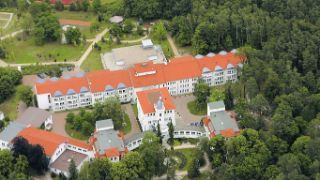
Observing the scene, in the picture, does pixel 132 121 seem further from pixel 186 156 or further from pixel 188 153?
pixel 186 156

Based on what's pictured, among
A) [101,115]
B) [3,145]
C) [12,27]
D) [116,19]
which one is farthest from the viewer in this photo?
[12,27]

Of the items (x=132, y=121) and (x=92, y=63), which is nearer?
(x=132, y=121)

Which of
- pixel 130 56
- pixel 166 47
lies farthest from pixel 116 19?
pixel 130 56

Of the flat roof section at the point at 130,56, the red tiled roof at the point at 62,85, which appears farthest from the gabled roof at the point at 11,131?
the flat roof section at the point at 130,56

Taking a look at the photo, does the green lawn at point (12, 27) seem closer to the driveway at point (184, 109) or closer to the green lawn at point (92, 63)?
the green lawn at point (92, 63)

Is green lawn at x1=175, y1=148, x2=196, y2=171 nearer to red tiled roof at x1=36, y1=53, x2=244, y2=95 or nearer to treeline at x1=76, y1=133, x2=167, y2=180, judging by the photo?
treeline at x1=76, y1=133, x2=167, y2=180
